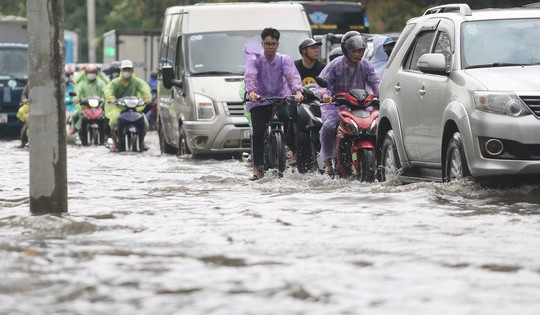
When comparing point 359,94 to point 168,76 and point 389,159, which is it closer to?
point 389,159

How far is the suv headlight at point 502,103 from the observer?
469 inches

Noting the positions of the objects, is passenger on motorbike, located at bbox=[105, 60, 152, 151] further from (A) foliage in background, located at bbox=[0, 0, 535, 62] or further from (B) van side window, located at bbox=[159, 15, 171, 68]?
(A) foliage in background, located at bbox=[0, 0, 535, 62]

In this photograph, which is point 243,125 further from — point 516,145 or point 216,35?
point 516,145

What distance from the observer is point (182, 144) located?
23.8 metres

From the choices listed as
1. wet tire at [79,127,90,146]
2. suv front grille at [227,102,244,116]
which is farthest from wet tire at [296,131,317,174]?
wet tire at [79,127,90,146]

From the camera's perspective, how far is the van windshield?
23000 millimetres

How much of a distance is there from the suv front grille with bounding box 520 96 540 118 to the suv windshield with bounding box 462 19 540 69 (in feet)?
2.87

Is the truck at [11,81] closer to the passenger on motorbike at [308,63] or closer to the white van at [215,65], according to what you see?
the white van at [215,65]

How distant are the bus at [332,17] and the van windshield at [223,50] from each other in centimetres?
1109

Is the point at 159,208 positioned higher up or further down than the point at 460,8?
further down

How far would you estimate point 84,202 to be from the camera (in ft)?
42.1

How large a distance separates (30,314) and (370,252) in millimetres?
2546

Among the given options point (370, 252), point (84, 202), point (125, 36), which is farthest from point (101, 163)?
point (125, 36)

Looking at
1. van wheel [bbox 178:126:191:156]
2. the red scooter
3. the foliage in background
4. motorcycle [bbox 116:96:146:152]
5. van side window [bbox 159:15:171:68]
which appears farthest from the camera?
the foliage in background
